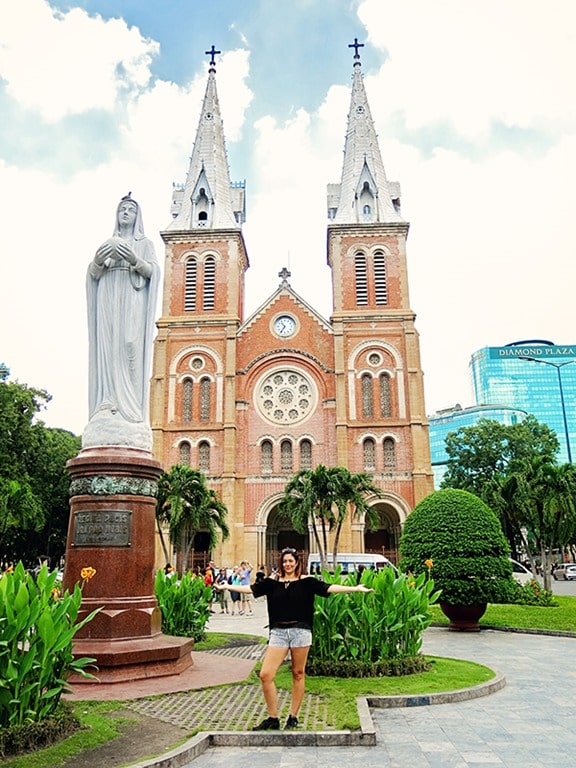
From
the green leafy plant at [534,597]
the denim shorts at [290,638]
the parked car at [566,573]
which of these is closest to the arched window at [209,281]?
the green leafy plant at [534,597]

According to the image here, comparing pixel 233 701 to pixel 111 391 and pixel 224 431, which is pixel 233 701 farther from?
pixel 224 431

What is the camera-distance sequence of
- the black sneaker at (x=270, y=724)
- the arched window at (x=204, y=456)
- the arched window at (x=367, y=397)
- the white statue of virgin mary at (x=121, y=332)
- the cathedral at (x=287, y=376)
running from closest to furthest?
the black sneaker at (x=270, y=724) → the white statue of virgin mary at (x=121, y=332) → the cathedral at (x=287, y=376) → the arched window at (x=204, y=456) → the arched window at (x=367, y=397)

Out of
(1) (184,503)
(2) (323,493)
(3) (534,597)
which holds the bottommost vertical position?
(3) (534,597)

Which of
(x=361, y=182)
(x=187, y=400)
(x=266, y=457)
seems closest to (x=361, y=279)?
(x=361, y=182)

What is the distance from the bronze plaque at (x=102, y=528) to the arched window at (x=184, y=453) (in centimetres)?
2575

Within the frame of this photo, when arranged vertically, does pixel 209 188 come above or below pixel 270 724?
above

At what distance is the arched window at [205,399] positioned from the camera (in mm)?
33250

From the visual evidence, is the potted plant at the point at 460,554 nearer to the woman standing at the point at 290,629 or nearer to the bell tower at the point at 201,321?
the woman standing at the point at 290,629

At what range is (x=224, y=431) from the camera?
1272 inches

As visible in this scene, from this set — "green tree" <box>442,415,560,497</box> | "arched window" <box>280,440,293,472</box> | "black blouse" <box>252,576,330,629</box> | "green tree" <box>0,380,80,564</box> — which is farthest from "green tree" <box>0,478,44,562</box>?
"green tree" <box>442,415,560,497</box>

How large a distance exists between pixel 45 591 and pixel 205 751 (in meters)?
1.68

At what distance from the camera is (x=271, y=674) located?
4.78 meters

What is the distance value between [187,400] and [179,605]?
24.5 m

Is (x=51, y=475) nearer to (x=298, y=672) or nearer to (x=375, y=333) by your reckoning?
(x=375, y=333)
